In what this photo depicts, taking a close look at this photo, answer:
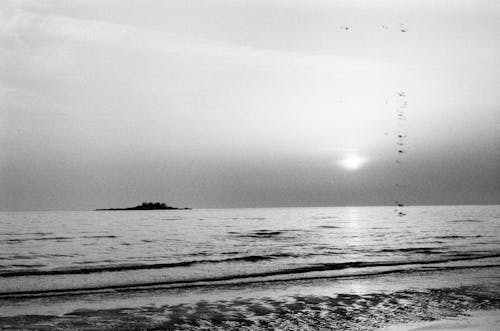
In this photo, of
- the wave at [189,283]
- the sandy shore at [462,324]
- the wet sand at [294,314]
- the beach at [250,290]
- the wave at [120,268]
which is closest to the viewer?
the sandy shore at [462,324]

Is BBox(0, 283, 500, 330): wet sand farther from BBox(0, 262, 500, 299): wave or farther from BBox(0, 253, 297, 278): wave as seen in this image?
BBox(0, 253, 297, 278): wave

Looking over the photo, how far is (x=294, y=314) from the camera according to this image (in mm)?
13070

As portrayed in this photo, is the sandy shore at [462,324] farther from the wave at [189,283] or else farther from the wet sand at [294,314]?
the wave at [189,283]

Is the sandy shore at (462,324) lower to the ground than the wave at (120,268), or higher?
higher

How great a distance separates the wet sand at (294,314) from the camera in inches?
461

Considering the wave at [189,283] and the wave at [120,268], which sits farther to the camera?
the wave at [120,268]

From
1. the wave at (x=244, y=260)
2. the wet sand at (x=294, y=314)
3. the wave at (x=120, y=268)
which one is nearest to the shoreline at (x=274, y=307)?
the wet sand at (x=294, y=314)

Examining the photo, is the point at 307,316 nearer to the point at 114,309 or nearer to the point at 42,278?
the point at 114,309

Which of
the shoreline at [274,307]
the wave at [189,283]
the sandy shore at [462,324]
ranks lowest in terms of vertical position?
the wave at [189,283]

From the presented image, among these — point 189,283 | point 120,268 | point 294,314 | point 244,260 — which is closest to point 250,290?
point 189,283

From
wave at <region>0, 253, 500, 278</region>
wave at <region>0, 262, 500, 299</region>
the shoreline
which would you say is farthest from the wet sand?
wave at <region>0, 253, 500, 278</region>

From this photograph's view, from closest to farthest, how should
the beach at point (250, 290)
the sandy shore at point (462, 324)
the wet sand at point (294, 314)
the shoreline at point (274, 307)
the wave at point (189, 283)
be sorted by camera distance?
the sandy shore at point (462, 324) → the wet sand at point (294, 314) → the shoreline at point (274, 307) → the beach at point (250, 290) → the wave at point (189, 283)

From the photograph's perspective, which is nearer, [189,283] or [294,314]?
[294,314]

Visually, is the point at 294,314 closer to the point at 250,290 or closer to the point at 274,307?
the point at 274,307
